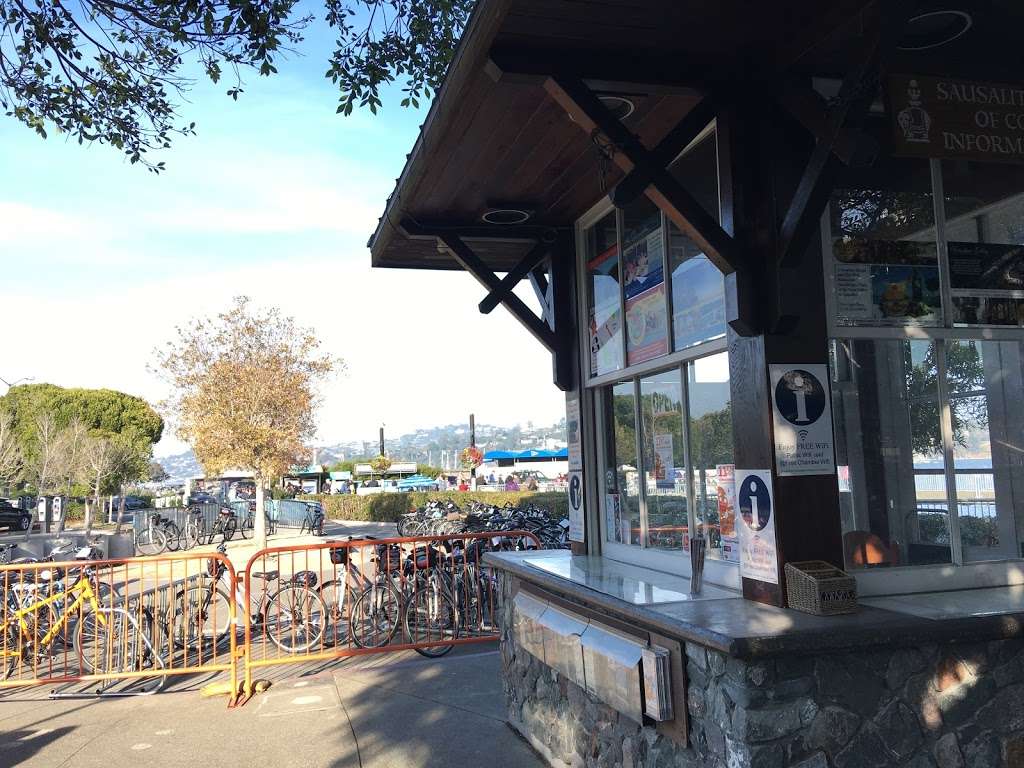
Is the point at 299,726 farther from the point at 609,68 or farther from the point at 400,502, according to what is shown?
the point at 400,502

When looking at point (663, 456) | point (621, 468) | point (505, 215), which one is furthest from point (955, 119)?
point (505, 215)

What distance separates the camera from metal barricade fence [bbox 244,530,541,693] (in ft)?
27.1

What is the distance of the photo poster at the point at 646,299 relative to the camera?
509cm

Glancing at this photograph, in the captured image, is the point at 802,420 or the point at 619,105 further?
the point at 619,105

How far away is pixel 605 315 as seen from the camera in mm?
5992

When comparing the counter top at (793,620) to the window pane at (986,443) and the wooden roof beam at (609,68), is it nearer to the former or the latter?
the window pane at (986,443)

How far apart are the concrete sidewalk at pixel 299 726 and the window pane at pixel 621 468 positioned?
5.19 feet

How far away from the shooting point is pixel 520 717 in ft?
18.1

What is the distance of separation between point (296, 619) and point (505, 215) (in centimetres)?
469

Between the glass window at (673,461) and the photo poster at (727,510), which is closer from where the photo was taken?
the photo poster at (727,510)

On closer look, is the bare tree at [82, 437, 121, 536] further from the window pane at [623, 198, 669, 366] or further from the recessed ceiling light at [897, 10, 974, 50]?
the recessed ceiling light at [897, 10, 974, 50]

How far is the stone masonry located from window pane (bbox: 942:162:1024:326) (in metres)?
1.75

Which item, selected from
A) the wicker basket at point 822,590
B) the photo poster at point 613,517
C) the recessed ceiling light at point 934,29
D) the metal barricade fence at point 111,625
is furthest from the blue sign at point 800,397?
the metal barricade fence at point 111,625

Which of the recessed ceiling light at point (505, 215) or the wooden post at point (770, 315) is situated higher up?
the recessed ceiling light at point (505, 215)
